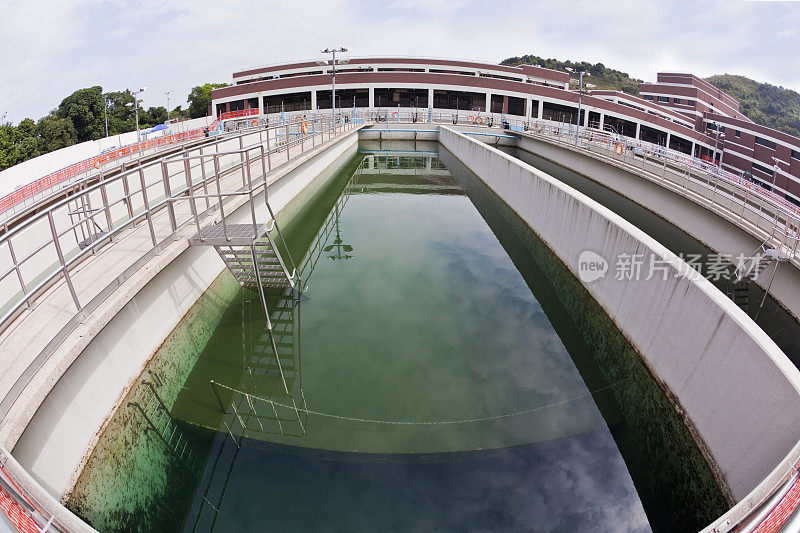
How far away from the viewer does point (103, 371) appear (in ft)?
18.1

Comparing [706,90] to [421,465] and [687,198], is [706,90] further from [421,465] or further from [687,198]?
[421,465]

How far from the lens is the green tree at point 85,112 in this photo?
196 feet

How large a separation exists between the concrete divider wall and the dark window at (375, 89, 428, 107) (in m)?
51.2

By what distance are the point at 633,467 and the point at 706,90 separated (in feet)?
299

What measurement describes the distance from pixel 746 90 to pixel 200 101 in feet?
601

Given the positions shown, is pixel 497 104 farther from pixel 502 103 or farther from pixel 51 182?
pixel 51 182

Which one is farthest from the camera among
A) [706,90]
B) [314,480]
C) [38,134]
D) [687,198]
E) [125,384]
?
[706,90]

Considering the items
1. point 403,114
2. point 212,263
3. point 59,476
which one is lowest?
point 59,476

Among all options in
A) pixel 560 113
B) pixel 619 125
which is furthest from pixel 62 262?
pixel 619 125

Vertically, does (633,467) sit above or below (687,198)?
below

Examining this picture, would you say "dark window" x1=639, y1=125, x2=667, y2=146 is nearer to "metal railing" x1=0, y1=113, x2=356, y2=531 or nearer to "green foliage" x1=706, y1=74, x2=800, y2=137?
"metal railing" x1=0, y1=113, x2=356, y2=531

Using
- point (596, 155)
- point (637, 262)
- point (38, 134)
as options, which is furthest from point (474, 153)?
point (38, 134)

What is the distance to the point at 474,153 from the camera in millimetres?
23984

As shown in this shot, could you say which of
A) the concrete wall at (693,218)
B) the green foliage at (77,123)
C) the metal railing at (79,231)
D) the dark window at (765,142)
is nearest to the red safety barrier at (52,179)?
the metal railing at (79,231)
